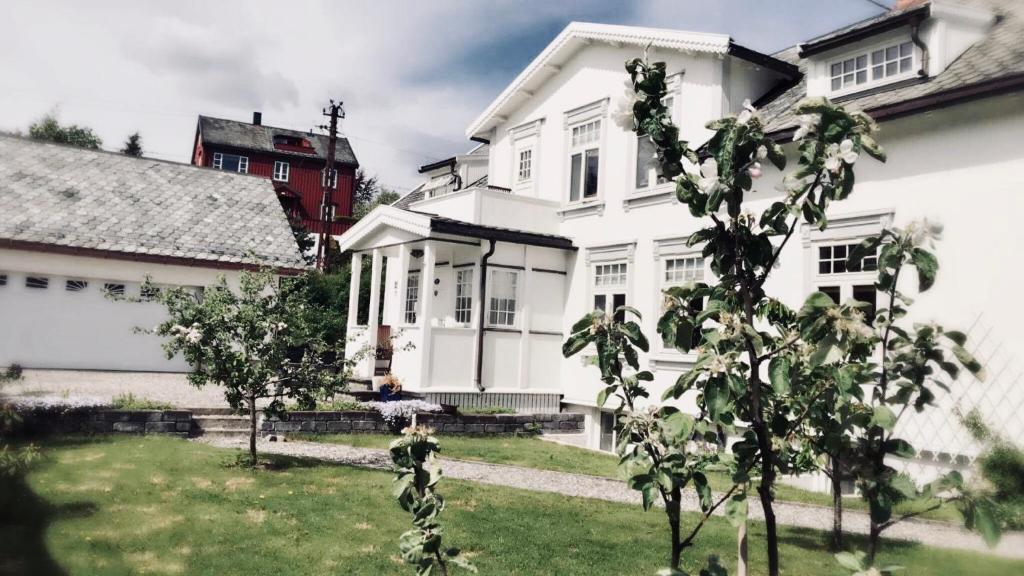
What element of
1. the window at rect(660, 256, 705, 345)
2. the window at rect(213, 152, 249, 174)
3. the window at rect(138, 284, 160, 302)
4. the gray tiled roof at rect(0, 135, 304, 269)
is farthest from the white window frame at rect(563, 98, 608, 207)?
the window at rect(138, 284, 160, 302)

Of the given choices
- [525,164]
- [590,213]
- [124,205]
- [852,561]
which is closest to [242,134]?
[124,205]

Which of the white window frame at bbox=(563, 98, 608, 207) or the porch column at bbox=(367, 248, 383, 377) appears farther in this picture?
the porch column at bbox=(367, 248, 383, 377)

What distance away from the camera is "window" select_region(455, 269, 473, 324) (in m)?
12.8

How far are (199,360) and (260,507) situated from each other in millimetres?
1901

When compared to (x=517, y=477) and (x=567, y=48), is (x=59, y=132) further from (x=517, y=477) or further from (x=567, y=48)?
(x=567, y=48)

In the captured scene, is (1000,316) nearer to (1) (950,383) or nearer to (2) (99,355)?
(1) (950,383)

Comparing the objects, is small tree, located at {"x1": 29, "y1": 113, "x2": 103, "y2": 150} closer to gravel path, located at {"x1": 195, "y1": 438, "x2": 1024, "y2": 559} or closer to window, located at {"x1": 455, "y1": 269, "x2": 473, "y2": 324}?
gravel path, located at {"x1": 195, "y1": 438, "x2": 1024, "y2": 559}

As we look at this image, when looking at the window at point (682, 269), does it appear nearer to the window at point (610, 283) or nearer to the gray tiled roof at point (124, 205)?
the window at point (610, 283)

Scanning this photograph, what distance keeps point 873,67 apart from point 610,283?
5634 millimetres

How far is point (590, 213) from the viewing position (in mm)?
12492

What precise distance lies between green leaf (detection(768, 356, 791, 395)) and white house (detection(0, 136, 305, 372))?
5.99ft

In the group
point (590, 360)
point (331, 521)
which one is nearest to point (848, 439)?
point (590, 360)

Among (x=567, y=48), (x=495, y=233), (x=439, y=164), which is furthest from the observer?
(x=439, y=164)

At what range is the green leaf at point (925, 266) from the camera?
152 cm
